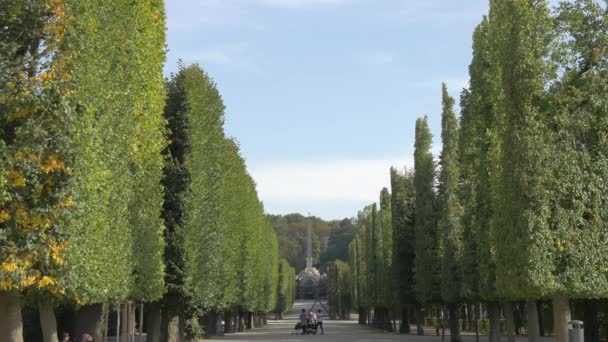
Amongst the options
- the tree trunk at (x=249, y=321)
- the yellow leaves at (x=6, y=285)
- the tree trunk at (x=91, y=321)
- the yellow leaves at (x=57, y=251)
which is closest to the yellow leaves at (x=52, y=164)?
the yellow leaves at (x=57, y=251)

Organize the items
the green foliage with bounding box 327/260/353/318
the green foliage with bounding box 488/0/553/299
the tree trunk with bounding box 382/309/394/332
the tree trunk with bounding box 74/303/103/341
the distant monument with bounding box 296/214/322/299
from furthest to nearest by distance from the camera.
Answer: the distant monument with bounding box 296/214/322/299 → the green foliage with bounding box 327/260/353/318 → the tree trunk with bounding box 382/309/394/332 → the tree trunk with bounding box 74/303/103/341 → the green foliage with bounding box 488/0/553/299

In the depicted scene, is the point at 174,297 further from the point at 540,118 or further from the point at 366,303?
the point at 366,303

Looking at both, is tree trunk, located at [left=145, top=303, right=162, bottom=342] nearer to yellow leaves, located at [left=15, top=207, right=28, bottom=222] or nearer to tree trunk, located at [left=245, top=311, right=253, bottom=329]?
yellow leaves, located at [left=15, top=207, right=28, bottom=222]

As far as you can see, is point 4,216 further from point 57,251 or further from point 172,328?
point 172,328

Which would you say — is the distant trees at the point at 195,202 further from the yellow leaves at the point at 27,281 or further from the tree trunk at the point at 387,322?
the tree trunk at the point at 387,322

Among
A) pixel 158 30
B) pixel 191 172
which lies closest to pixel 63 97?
pixel 158 30

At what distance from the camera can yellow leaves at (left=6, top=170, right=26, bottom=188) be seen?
15.2 meters

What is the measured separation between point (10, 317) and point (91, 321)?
9000 millimetres

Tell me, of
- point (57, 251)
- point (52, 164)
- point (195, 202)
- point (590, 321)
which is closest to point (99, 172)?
point (52, 164)

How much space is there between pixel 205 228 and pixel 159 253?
19.3 ft

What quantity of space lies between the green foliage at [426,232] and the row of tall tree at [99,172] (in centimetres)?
1552

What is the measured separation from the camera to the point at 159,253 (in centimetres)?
2606

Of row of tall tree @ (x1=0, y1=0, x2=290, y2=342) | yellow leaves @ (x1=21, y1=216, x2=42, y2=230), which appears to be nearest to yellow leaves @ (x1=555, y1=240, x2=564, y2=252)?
row of tall tree @ (x1=0, y1=0, x2=290, y2=342)

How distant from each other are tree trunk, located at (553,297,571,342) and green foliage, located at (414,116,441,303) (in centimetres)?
2277
